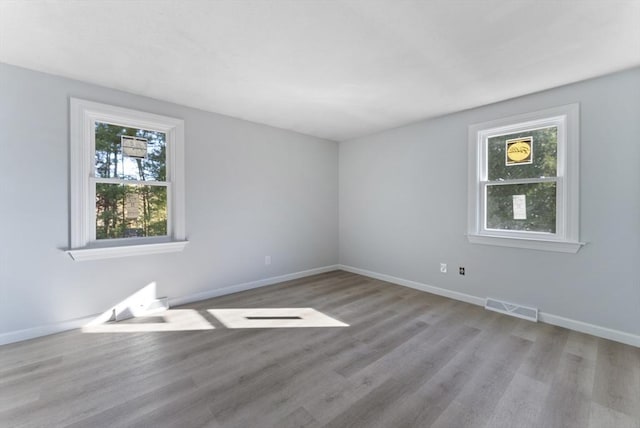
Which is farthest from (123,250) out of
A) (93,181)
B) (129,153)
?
(129,153)

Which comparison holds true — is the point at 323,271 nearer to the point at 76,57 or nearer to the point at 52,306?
the point at 52,306

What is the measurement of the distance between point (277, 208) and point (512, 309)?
10.9 feet

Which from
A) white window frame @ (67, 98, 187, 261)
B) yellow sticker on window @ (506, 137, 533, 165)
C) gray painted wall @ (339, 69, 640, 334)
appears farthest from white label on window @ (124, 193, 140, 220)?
yellow sticker on window @ (506, 137, 533, 165)

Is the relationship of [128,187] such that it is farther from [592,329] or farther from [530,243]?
[592,329]

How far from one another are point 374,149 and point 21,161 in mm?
4224

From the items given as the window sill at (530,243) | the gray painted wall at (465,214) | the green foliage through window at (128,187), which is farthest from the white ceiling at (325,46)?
the window sill at (530,243)

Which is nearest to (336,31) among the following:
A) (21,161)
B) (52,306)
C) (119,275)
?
(21,161)

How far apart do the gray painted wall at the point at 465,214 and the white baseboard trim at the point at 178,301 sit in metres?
1.04

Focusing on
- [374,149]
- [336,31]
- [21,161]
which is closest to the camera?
[336,31]

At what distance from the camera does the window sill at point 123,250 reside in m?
2.65

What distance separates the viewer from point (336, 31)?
1903 millimetres

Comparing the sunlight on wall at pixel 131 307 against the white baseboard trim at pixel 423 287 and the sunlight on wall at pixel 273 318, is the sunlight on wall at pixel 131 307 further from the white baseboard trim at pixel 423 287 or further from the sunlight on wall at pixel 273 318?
the white baseboard trim at pixel 423 287

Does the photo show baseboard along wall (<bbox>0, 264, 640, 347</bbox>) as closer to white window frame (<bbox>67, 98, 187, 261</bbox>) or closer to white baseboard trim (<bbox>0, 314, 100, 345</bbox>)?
white baseboard trim (<bbox>0, 314, 100, 345</bbox>)

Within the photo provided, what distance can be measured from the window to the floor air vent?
68 cm
